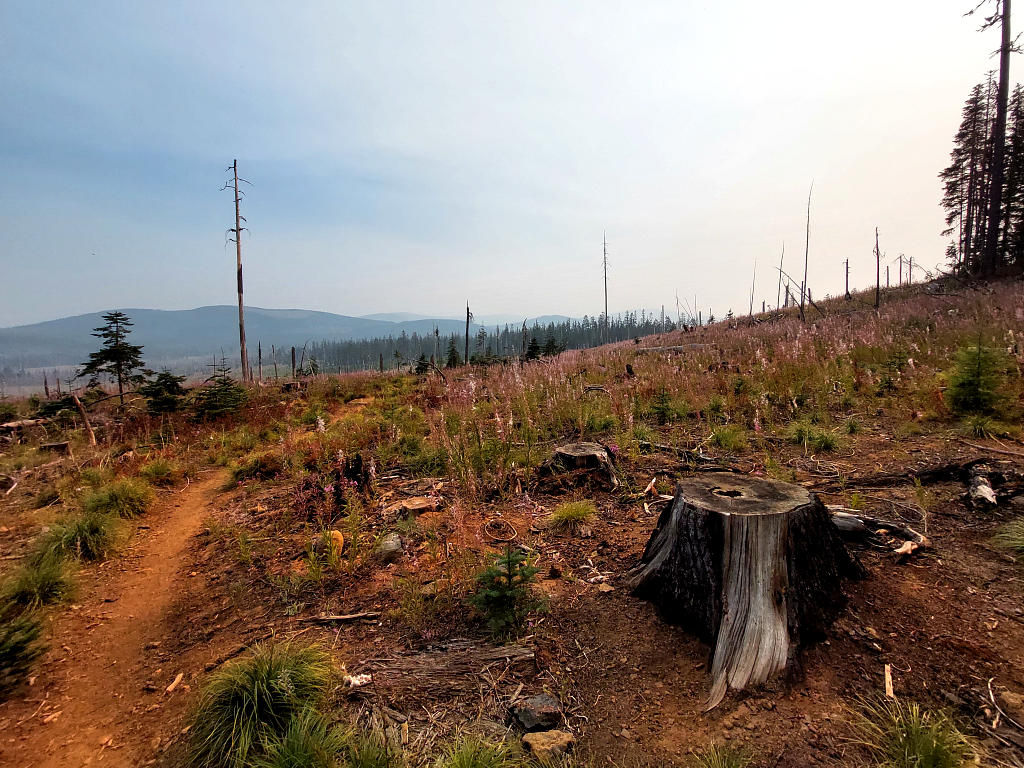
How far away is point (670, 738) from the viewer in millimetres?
1955

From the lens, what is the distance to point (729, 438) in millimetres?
5457

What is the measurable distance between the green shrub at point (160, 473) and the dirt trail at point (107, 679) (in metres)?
2.74

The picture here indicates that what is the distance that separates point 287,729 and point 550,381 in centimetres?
693

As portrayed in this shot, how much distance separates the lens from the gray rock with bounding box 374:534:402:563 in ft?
12.9

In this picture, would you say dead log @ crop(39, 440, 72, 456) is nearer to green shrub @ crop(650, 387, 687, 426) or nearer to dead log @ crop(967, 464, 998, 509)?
green shrub @ crop(650, 387, 687, 426)

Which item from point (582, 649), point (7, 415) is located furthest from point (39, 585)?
point (7, 415)

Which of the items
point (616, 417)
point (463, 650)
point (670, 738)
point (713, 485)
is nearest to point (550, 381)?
point (616, 417)

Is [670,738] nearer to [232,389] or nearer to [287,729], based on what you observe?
[287,729]

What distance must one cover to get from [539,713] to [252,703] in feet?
5.10

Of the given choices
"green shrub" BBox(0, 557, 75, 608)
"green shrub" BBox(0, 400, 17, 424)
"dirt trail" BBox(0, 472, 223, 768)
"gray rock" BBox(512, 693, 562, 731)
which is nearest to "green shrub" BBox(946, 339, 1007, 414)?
"gray rock" BBox(512, 693, 562, 731)

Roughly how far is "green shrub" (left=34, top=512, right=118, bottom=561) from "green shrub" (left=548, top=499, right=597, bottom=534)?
16.3ft

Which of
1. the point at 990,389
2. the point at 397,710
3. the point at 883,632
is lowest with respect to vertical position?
the point at 397,710

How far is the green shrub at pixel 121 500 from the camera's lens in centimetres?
537

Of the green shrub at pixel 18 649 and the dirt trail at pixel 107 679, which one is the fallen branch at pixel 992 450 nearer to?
the dirt trail at pixel 107 679
